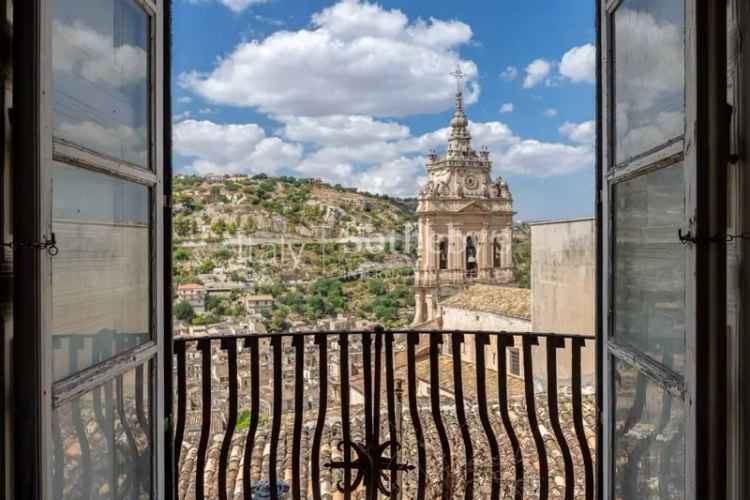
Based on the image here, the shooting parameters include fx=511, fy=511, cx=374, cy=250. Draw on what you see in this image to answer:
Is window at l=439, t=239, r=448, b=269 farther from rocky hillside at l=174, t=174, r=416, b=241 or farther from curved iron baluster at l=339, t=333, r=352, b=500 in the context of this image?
curved iron baluster at l=339, t=333, r=352, b=500

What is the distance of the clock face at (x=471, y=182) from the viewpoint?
14.9 m

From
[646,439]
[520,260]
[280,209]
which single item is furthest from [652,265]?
[520,260]

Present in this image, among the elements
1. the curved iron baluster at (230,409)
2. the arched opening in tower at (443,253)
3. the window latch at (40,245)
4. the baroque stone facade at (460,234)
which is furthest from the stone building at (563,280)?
the arched opening in tower at (443,253)

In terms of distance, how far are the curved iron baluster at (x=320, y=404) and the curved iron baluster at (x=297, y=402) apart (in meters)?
0.08

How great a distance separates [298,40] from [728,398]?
1821cm

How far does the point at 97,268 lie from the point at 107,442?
18.1 inches

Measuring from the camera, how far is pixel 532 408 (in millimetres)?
2584

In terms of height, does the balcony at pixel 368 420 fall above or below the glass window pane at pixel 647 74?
below

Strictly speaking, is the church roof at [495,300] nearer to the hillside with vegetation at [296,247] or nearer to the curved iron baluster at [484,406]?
the hillside with vegetation at [296,247]

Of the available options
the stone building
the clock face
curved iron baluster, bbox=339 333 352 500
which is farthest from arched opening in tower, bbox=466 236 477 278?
curved iron baluster, bbox=339 333 352 500

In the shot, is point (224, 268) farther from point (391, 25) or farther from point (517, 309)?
point (391, 25)

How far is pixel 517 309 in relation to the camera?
1089 cm

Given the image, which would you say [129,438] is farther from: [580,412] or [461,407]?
[580,412]

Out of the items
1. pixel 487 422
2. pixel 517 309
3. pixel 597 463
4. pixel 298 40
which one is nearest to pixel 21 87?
pixel 597 463
